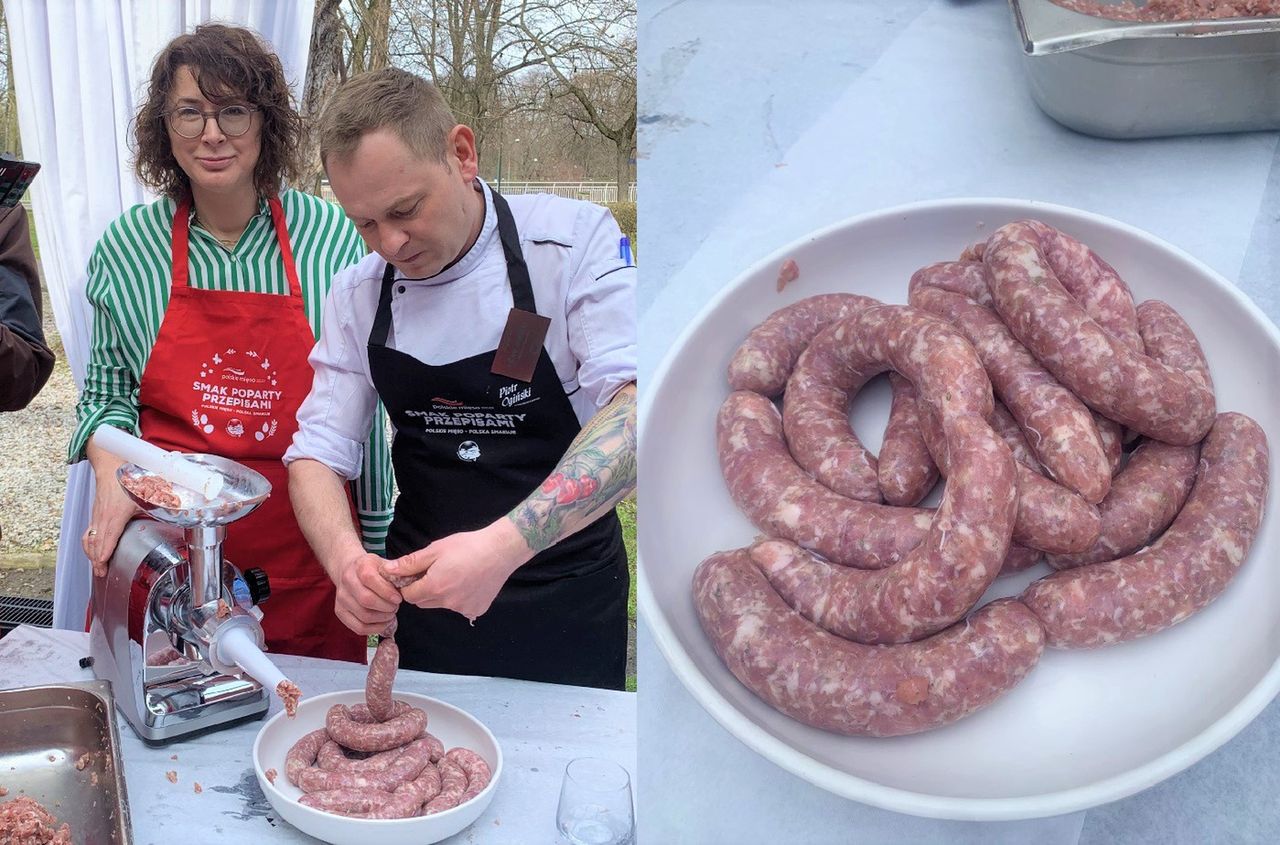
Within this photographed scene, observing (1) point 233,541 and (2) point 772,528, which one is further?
(1) point 233,541

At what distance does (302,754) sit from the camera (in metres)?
1.07

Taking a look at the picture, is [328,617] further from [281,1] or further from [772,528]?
[772,528]

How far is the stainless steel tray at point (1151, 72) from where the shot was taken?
678mm

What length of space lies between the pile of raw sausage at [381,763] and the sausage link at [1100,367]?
672mm

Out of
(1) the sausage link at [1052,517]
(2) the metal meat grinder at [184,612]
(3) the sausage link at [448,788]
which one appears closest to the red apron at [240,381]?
(2) the metal meat grinder at [184,612]

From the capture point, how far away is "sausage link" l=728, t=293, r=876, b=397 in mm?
792

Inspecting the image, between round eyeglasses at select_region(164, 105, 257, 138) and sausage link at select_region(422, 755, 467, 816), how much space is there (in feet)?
3.25

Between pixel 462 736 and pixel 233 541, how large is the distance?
689mm

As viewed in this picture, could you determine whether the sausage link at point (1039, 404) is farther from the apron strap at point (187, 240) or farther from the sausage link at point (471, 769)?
the apron strap at point (187, 240)

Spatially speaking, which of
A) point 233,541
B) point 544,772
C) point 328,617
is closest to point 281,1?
point 233,541

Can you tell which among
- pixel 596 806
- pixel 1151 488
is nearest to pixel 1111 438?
pixel 1151 488

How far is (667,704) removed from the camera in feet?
2.52

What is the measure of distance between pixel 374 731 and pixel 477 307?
0.58 metres

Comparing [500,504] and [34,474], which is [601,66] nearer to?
[500,504]
